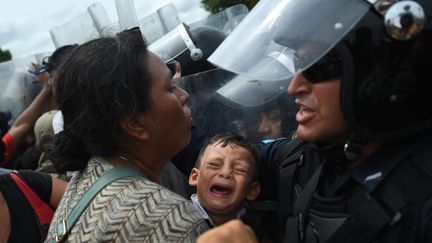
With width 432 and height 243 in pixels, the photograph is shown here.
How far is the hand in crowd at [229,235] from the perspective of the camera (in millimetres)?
1088

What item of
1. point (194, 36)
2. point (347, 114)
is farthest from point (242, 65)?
point (194, 36)

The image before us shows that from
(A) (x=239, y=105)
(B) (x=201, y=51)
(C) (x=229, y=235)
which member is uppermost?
(C) (x=229, y=235)

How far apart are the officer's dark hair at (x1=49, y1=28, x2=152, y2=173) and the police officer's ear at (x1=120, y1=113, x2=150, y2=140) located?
18 millimetres

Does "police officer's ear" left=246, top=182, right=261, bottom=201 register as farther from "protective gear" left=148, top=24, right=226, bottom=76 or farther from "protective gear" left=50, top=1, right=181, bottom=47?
"protective gear" left=50, top=1, right=181, bottom=47

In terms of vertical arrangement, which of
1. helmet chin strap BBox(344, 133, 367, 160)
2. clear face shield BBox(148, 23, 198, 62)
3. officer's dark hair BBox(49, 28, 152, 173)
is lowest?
helmet chin strap BBox(344, 133, 367, 160)

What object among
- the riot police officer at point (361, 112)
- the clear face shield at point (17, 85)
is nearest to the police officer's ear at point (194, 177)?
the riot police officer at point (361, 112)

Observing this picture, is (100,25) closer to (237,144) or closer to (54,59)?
(54,59)

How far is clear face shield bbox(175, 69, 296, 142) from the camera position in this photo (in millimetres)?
2473


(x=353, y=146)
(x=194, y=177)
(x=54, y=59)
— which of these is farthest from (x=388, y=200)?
(x=54, y=59)

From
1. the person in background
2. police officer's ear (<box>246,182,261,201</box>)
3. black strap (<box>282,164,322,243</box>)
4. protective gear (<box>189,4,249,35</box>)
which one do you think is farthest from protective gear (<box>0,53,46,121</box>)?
black strap (<box>282,164,322,243</box>)

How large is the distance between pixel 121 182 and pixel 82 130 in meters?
0.21

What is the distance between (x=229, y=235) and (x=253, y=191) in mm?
1104

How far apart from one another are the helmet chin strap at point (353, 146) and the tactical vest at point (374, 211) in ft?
0.45

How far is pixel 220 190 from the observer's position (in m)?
2.21
